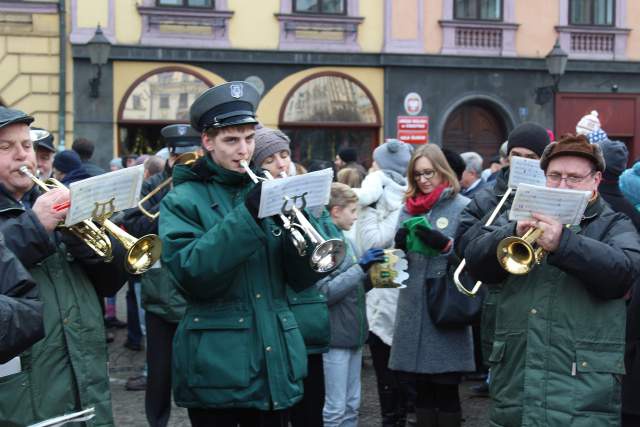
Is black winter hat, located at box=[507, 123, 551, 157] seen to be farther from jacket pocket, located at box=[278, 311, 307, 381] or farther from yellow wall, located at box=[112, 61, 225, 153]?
yellow wall, located at box=[112, 61, 225, 153]


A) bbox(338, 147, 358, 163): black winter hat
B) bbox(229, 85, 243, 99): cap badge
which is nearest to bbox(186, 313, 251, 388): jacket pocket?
bbox(229, 85, 243, 99): cap badge

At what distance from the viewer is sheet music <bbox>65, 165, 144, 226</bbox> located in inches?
142

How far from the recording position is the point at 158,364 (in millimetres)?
6148

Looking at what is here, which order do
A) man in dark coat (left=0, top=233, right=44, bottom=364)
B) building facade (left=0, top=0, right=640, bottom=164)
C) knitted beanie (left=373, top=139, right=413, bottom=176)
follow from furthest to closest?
building facade (left=0, top=0, right=640, bottom=164) < knitted beanie (left=373, top=139, right=413, bottom=176) < man in dark coat (left=0, top=233, right=44, bottom=364)

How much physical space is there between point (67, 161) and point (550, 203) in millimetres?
4708

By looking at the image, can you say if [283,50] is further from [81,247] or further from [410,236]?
[81,247]

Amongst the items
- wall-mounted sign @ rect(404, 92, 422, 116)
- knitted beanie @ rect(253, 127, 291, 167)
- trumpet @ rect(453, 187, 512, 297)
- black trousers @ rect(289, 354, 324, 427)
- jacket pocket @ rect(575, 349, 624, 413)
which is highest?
wall-mounted sign @ rect(404, 92, 422, 116)

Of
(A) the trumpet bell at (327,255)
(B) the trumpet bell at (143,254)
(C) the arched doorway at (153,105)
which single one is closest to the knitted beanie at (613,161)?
(A) the trumpet bell at (327,255)

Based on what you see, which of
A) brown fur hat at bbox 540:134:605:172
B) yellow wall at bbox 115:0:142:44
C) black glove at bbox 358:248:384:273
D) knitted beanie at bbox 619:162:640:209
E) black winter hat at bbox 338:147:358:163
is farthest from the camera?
yellow wall at bbox 115:0:142:44

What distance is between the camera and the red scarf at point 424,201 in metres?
6.13

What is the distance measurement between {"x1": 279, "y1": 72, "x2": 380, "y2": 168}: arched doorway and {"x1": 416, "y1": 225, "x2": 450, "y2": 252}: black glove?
13.8 metres

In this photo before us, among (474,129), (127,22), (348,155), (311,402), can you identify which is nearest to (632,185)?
(311,402)

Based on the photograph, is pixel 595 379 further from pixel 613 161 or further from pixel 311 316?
pixel 613 161

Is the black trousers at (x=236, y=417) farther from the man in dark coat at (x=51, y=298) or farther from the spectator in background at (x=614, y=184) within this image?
the spectator in background at (x=614, y=184)
